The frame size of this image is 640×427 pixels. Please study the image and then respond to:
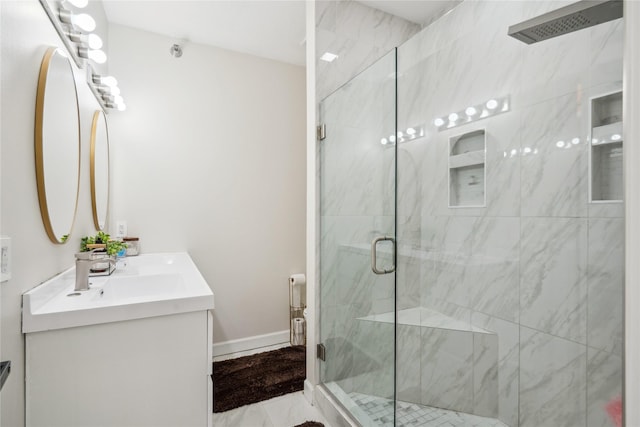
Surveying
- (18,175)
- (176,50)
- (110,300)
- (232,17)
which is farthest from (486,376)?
(176,50)

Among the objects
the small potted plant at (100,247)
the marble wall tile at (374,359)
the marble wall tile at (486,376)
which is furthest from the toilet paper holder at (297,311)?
the marble wall tile at (486,376)

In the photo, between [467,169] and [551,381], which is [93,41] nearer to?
[467,169]

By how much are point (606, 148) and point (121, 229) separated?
2647 millimetres

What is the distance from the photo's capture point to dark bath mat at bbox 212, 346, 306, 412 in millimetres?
2018

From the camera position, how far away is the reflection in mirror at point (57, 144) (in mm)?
1153

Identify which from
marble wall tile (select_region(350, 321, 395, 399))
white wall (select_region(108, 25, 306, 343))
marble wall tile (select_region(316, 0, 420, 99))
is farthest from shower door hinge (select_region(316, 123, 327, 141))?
marble wall tile (select_region(350, 321, 395, 399))

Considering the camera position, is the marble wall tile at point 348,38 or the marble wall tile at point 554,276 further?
the marble wall tile at point 348,38

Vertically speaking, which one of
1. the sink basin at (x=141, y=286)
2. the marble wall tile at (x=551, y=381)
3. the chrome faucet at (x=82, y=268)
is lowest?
the marble wall tile at (x=551, y=381)

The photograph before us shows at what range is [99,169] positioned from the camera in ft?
6.40

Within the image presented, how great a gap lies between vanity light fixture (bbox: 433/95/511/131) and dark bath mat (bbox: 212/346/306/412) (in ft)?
6.04

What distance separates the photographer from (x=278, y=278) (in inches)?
113

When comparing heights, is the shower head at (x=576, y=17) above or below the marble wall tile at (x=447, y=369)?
above

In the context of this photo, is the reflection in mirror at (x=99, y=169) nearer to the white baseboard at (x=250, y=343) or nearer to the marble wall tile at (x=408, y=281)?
the white baseboard at (x=250, y=343)

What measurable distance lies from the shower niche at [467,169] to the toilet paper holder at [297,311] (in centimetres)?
152
